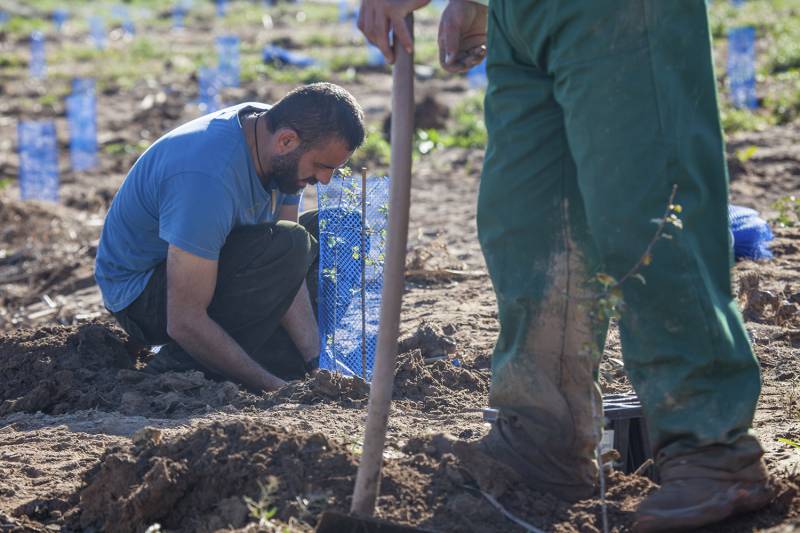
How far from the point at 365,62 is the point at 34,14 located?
13.4 meters

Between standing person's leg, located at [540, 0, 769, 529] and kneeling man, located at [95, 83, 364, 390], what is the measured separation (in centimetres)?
215

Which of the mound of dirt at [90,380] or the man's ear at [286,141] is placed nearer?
the mound of dirt at [90,380]

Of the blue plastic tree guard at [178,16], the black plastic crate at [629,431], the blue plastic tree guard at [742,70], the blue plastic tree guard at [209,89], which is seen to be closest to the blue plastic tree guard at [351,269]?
the black plastic crate at [629,431]

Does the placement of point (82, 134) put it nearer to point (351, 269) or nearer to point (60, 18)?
point (351, 269)

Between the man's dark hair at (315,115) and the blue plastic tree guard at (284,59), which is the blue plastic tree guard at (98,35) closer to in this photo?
the blue plastic tree guard at (284,59)

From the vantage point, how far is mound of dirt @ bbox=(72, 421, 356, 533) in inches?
108

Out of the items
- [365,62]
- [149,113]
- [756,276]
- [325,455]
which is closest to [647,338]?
[325,455]

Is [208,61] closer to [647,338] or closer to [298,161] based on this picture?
[298,161]

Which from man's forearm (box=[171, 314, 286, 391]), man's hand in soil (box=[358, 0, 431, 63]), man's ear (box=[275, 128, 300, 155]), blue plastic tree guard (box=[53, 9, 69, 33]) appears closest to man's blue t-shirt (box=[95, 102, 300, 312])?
man's ear (box=[275, 128, 300, 155])

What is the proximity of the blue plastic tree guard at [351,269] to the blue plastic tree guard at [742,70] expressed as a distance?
25.1 feet

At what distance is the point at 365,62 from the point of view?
16500mm

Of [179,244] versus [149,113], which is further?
[149,113]

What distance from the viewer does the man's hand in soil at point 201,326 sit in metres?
4.36

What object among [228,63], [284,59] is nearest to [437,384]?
[228,63]
